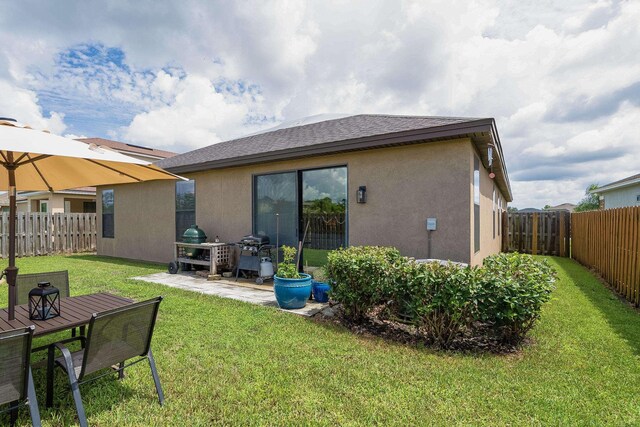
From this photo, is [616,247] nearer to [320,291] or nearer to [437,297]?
[437,297]

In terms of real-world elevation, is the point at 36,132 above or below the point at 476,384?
above

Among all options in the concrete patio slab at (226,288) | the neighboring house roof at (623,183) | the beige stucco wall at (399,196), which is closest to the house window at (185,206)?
the beige stucco wall at (399,196)

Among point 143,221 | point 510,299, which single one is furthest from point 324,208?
point 143,221

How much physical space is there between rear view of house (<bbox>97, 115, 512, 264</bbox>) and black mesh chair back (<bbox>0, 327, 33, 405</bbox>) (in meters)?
5.17

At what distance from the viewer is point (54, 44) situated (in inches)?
330

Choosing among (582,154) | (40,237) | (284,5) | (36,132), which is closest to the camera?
(36,132)

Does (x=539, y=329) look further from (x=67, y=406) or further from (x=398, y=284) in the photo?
(x=67, y=406)

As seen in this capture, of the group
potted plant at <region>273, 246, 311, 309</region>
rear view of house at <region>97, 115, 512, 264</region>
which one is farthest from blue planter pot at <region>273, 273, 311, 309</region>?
rear view of house at <region>97, 115, 512, 264</region>

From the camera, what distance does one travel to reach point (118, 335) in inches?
93.4

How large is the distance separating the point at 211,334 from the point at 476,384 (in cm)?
299

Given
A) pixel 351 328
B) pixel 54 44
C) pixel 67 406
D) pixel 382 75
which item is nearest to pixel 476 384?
pixel 351 328

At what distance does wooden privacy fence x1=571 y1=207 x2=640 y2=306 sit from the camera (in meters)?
5.66

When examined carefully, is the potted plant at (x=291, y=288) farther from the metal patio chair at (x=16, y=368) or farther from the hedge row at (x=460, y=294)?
the metal patio chair at (x=16, y=368)

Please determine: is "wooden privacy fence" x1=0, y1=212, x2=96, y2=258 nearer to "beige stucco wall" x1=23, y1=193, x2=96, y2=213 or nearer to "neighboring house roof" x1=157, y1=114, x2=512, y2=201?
"beige stucco wall" x1=23, y1=193, x2=96, y2=213
